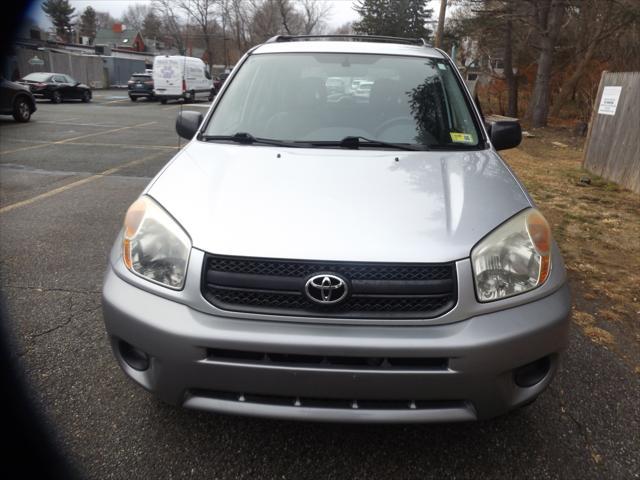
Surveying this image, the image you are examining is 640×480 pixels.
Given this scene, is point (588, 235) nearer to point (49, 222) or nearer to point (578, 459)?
point (578, 459)

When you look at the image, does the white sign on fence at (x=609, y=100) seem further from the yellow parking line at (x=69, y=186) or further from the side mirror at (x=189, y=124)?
the yellow parking line at (x=69, y=186)

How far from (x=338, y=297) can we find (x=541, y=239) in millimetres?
930

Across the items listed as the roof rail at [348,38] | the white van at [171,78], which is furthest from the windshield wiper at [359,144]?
the white van at [171,78]

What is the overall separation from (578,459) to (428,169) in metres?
1.44

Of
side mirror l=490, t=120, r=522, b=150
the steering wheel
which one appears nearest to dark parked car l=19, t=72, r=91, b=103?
the steering wheel

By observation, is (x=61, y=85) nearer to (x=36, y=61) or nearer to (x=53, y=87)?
(x=53, y=87)

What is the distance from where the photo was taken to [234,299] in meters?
1.82

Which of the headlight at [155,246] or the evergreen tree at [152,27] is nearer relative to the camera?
the headlight at [155,246]

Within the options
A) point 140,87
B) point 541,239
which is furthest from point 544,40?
point 140,87

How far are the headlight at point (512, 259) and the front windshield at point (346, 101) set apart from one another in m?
0.91

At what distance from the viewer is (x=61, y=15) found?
7569 cm

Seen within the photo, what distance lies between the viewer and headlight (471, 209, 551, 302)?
1.86 metres

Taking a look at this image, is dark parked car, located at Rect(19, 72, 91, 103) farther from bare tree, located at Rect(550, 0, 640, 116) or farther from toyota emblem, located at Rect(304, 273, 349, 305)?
toyota emblem, located at Rect(304, 273, 349, 305)

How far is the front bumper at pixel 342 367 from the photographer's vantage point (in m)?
1.71
